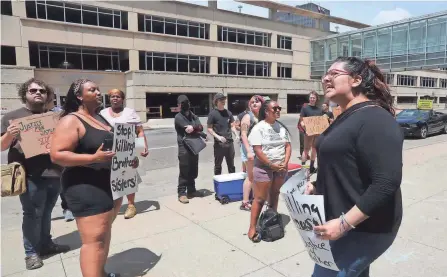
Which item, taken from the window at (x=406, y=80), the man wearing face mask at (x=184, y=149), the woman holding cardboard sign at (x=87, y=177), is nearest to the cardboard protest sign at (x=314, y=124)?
the man wearing face mask at (x=184, y=149)

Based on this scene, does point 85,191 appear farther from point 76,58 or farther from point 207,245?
point 76,58

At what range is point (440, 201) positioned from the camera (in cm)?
532

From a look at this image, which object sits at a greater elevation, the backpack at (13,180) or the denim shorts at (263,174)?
the backpack at (13,180)

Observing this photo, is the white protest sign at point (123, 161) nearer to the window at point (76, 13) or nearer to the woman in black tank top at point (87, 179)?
the woman in black tank top at point (87, 179)

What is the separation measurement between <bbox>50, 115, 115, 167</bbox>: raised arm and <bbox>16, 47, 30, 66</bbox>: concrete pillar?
27.7 meters

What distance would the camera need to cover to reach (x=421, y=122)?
596 inches

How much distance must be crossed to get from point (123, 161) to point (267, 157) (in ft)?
5.62

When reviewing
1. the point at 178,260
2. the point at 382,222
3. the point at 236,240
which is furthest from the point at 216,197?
the point at 382,222

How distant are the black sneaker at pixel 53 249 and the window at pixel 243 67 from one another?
33.2 meters

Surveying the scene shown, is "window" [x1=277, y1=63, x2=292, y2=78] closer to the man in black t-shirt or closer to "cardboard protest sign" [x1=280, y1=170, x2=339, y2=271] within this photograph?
the man in black t-shirt

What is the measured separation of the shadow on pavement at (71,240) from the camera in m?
3.94

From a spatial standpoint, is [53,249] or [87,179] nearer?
[87,179]

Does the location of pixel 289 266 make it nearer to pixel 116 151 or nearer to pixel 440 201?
pixel 116 151

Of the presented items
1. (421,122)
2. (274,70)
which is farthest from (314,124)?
(274,70)
